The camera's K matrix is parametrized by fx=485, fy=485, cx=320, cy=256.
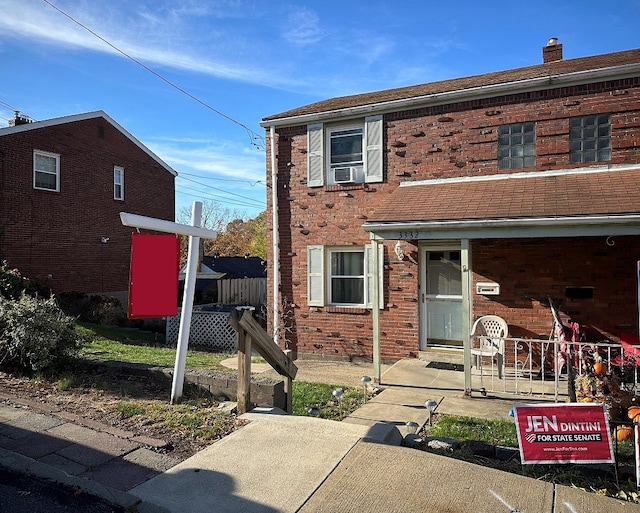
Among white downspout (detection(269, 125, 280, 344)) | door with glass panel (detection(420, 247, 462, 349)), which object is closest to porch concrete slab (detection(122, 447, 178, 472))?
door with glass panel (detection(420, 247, 462, 349))

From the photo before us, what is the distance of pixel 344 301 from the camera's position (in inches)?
432

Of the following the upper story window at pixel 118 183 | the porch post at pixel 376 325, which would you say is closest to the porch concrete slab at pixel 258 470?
the porch post at pixel 376 325

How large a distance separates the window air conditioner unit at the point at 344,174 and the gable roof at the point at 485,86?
119cm

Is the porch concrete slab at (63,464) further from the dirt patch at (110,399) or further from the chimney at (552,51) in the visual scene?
the chimney at (552,51)

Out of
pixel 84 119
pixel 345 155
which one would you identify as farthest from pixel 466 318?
pixel 84 119

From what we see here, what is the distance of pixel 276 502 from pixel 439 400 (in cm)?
438

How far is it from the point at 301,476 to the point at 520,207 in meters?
5.59

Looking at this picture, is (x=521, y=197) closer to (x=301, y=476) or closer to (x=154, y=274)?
(x=154, y=274)

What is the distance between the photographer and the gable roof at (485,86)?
28.9 feet

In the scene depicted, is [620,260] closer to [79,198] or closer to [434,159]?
[434,159]

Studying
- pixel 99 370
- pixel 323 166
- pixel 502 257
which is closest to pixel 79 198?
pixel 323 166

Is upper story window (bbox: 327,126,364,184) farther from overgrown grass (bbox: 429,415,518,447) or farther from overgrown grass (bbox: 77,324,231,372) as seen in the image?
overgrown grass (bbox: 429,415,518,447)

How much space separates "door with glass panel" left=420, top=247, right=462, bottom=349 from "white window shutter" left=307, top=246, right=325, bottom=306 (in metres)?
2.26

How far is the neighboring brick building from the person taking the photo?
7906 mm
